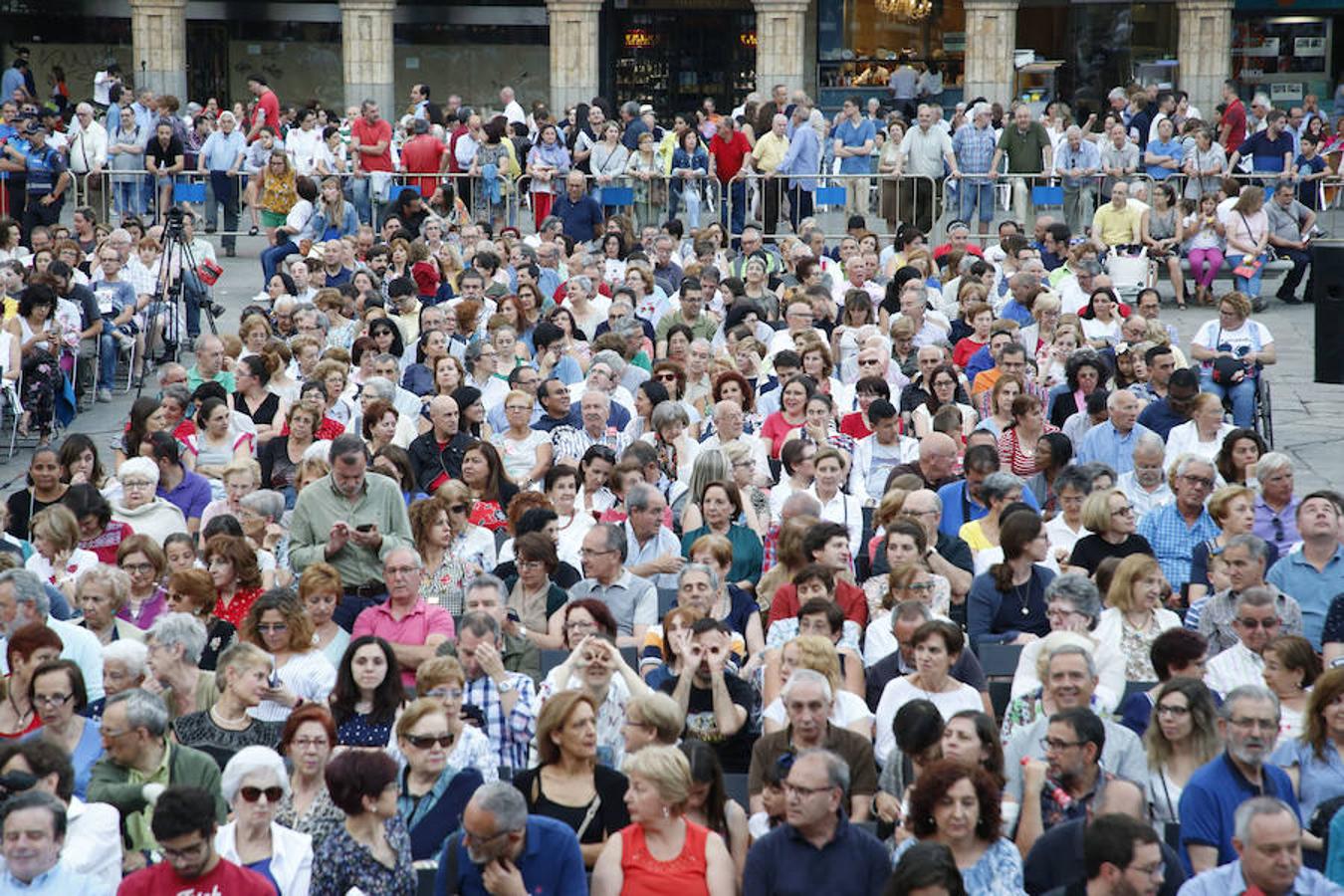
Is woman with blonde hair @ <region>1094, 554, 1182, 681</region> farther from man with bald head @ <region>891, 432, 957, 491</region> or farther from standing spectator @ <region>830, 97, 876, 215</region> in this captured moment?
standing spectator @ <region>830, 97, 876, 215</region>

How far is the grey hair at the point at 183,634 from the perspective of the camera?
8836 millimetres

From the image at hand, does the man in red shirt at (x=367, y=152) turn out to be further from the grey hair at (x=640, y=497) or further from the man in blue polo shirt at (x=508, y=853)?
the man in blue polo shirt at (x=508, y=853)

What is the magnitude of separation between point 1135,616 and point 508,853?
11.9ft

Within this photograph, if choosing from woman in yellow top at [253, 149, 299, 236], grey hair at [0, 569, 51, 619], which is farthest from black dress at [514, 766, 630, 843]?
woman in yellow top at [253, 149, 299, 236]

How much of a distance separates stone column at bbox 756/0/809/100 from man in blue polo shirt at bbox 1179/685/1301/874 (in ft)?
93.5

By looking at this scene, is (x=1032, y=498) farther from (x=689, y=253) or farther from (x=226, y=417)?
(x=689, y=253)

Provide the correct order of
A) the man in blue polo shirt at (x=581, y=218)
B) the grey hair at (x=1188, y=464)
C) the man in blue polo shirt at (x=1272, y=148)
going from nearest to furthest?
1. the grey hair at (x=1188, y=464)
2. the man in blue polo shirt at (x=581, y=218)
3. the man in blue polo shirt at (x=1272, y=148)

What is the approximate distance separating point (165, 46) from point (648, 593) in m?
27.5

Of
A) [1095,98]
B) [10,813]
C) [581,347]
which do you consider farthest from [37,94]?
[10,813]

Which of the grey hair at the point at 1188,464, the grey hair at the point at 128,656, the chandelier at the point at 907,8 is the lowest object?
the grey hair at the point at 128,656

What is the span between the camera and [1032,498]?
1174cm

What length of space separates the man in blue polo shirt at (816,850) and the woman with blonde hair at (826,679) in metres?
1.14

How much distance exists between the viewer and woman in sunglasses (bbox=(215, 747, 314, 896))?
23.8ft

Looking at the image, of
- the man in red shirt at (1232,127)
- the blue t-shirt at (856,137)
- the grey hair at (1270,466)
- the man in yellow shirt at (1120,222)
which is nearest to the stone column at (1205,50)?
the man in red shirt at (1232,127)
